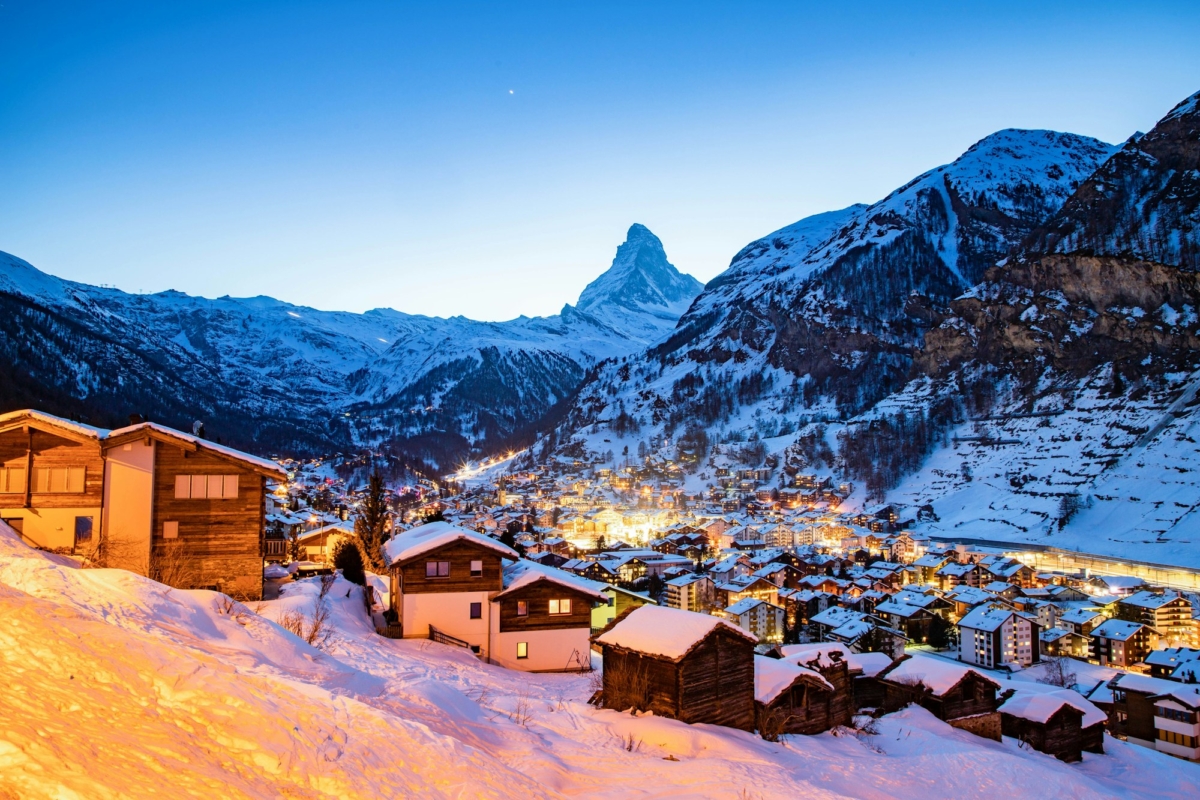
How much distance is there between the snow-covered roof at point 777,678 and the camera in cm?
2123

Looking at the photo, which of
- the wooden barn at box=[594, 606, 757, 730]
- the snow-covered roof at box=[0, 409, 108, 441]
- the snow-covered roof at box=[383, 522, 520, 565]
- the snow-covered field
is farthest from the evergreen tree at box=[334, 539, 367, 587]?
the wooden barn at box=[594, 606, 757, 730]

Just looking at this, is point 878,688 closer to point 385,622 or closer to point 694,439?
point 385,622

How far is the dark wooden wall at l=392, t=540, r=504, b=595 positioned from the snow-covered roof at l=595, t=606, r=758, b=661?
7926 millimetres

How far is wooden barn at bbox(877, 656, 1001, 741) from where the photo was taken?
28594 mm

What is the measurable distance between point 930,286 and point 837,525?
374 feet

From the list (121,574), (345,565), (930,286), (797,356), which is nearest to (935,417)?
(797,356)

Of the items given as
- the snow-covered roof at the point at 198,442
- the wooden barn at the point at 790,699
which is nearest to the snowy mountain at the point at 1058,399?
the wooden barn at the point at 790,699

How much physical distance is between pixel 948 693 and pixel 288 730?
29.2 metres

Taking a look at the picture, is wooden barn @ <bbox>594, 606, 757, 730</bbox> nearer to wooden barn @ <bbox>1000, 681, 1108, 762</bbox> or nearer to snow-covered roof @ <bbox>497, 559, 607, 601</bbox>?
snow-covered roof @ <bbox>497, 559, 607, 601</bbox>

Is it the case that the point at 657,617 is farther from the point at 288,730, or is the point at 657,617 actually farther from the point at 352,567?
the point at 352,567

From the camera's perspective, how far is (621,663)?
19375 mm

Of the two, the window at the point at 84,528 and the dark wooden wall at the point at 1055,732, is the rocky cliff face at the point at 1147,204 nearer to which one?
the dark wooden wall at the point at 1055,732

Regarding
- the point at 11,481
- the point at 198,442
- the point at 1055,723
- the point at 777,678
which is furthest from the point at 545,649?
the point at 1055,723

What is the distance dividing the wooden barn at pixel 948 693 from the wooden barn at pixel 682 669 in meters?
13.1
